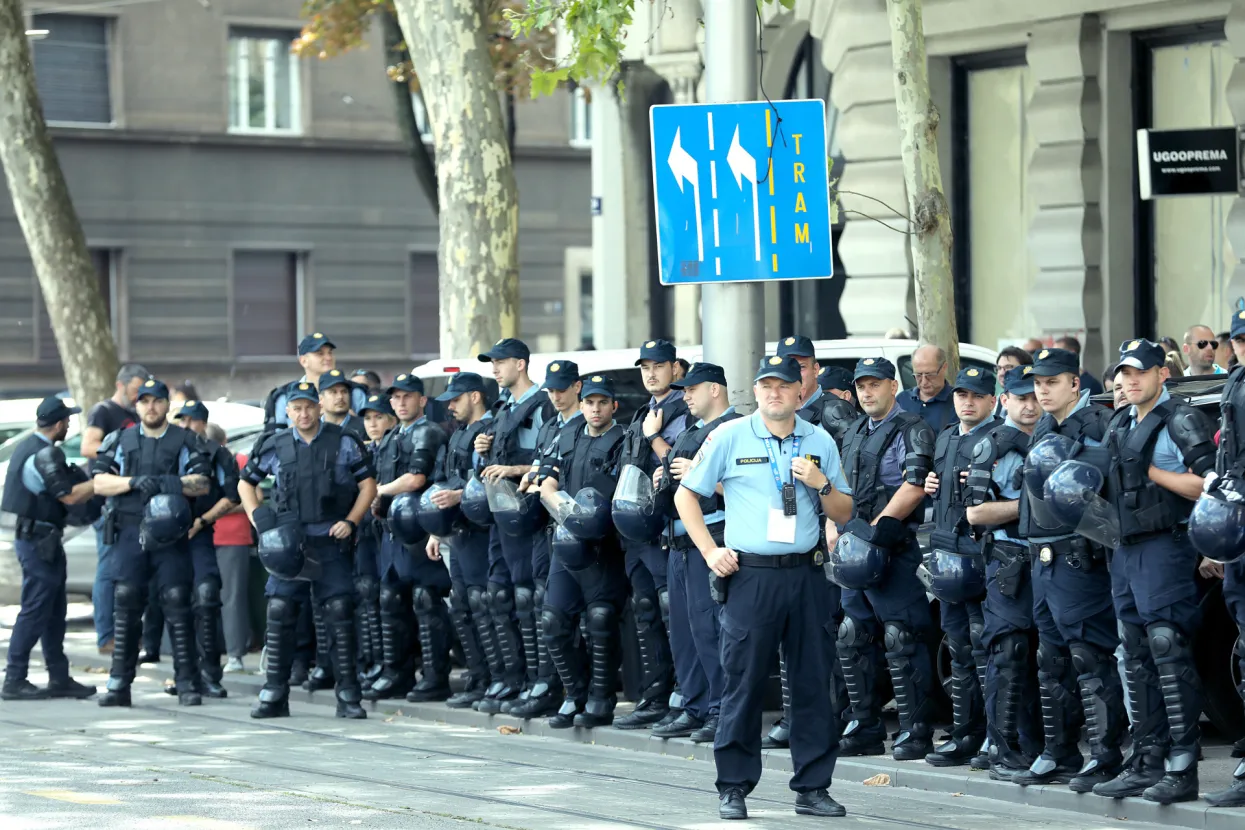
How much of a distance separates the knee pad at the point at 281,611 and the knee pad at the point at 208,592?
29.2 inches

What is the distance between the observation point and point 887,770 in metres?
10.5

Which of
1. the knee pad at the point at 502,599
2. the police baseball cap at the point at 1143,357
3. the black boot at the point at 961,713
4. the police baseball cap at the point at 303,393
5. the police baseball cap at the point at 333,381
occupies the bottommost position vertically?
the black boot at the point at 961,713

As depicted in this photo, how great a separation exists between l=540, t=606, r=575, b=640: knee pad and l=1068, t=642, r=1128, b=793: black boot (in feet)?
11.2

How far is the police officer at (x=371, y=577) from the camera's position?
535 inches

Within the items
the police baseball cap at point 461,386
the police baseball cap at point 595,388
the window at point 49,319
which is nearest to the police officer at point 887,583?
the police baseball cap at point 595,388

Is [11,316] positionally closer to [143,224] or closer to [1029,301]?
[143,224]

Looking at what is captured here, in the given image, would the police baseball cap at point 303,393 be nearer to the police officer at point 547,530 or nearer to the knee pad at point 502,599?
the police officer at point 547,530

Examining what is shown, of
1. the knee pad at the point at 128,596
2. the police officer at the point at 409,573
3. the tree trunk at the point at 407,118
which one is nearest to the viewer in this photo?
the police officer at the point at 409,573

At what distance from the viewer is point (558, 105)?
132 feet

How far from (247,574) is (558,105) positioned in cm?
2610

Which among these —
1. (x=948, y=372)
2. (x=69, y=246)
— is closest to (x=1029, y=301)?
(x=948, y=372)

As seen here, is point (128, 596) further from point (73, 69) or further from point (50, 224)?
point (73, 69)

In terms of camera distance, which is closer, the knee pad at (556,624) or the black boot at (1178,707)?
the black boot at (1178,707)

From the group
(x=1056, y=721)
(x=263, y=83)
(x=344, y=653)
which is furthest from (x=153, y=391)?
(x=263, y=83)
